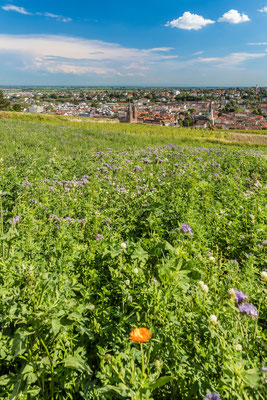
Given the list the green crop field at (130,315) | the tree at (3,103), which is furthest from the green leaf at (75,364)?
the tree at (3,103)

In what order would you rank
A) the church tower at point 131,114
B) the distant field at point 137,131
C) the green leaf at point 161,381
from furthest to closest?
the church tower at point 131,114 → the distant field at point 137,131 → the green leaf at point 161,381

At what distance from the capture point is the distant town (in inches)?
2827

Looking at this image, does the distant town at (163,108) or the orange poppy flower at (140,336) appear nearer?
the orange poppy flower at (140,336)

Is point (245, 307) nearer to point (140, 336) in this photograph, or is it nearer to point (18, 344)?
point (140, 336)

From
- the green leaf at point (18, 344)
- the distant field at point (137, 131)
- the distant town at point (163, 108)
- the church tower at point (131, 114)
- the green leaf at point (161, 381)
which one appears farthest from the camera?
the distant town at point (163, 108)

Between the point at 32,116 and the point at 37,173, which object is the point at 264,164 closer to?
the point at 37,173

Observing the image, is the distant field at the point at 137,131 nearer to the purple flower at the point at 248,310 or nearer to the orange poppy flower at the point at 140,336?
the purple flower at the point at 248,310

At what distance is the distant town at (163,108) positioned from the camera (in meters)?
71.8

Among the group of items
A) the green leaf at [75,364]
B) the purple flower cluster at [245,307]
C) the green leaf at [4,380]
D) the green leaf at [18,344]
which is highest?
the purple flower cluster at [245,307]

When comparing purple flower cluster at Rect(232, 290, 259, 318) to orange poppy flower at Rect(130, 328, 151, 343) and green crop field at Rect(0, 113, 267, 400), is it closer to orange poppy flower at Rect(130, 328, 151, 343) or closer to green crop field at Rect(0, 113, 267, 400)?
green crop field at Rect(0, 113, 267, 400)

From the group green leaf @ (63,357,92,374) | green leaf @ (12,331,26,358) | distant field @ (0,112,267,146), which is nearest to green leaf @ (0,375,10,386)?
green leaf @ (12,331,26,358)

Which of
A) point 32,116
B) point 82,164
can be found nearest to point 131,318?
point 82,164

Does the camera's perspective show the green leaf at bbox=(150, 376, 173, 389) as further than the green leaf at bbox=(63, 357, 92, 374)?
No

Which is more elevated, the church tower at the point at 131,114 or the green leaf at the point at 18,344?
the church tower at the point at 131,114
